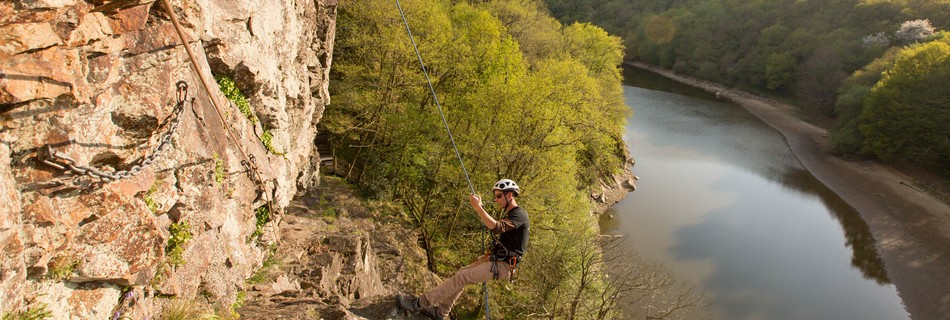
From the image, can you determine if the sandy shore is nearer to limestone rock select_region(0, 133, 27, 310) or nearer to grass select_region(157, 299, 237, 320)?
grass select_region(157, 299, 237, 320)

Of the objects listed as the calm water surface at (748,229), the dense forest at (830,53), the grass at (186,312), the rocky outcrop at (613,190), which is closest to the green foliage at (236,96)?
the grass at (186,312)

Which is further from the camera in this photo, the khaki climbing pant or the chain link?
the khaki climbing pant

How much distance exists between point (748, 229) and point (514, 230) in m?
27.7

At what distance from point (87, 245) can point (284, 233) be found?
660cm

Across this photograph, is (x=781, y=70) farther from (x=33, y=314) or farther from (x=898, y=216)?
(x=33, y=314)

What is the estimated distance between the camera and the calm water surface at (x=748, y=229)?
24.7 m

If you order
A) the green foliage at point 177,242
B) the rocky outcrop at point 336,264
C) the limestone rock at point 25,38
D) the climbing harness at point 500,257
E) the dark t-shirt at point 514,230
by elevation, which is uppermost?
the limestone rock at point 25,38

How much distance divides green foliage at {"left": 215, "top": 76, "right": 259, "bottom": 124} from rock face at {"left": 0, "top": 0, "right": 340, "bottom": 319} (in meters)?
0.10

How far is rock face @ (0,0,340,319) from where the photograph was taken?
4500 mm

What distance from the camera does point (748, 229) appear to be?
1222 inches

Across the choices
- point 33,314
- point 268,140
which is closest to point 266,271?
point 268,140

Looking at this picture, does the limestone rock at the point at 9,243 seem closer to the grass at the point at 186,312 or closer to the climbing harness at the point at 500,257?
the grass at the point at 186,312

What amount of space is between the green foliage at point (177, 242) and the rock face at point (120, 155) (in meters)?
0.02

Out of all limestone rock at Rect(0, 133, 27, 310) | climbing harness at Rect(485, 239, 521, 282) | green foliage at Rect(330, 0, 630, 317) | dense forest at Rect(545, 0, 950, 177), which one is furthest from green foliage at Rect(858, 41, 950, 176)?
limestone rock at Rect(0, 133, 27, 310)
